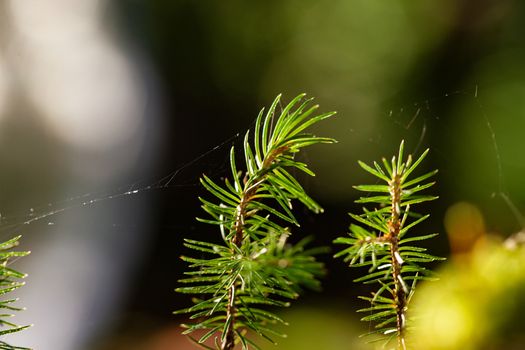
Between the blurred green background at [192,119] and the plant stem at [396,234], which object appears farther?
the blurred green background at [192,119]

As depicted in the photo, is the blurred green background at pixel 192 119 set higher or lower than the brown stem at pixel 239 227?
higher

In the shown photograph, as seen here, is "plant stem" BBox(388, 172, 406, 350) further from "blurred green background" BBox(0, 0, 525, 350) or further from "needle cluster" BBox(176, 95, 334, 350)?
"blurred green background" BBox(0, 0, 525, 350)

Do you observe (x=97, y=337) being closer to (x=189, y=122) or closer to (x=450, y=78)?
(x=189, y=122)

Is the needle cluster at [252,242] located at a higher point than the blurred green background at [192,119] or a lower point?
lower

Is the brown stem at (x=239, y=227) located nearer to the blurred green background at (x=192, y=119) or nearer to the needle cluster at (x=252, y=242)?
the needle cluster at (x=252, y=242)

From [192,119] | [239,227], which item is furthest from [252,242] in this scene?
[192,119]

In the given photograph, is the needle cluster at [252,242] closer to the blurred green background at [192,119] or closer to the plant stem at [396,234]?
the plant stem at [396,234]

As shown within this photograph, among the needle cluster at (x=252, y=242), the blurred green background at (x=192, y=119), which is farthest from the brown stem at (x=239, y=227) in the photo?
the blurred green background at (x=192, y=119)

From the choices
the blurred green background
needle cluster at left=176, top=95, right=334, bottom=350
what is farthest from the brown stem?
the blurred green background
